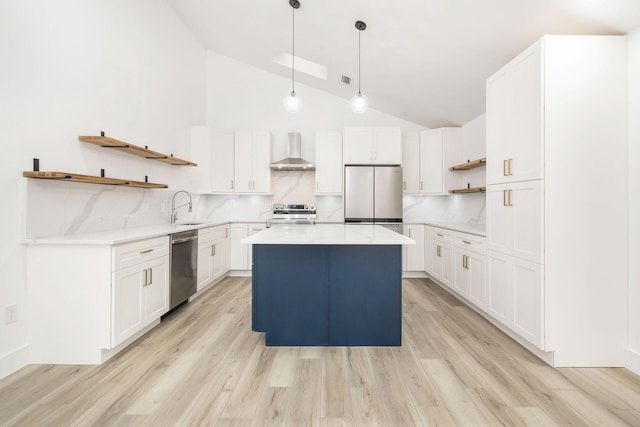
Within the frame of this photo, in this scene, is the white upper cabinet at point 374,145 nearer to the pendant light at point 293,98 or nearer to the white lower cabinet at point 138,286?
the pendant light at point 293,98

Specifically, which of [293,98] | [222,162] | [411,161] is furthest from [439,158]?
[222,162]

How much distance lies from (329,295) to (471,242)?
6.06 feet

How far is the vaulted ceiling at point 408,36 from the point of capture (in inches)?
91.0

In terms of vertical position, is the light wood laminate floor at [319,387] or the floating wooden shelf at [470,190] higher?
the floating wooden shelf at [470,190]

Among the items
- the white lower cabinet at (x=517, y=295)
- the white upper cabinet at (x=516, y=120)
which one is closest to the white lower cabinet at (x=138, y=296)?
the white lower cabinet at (x=517, y=295)

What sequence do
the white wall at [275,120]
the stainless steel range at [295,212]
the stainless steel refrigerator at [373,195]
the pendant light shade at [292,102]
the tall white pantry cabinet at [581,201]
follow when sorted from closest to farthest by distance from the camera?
the tall white pantry cabinet at [581,201] → the pendant light shade at [292,102] → the stainless steel refrigerator at [373,195] → the stainless steel range at [295,212] → the white wall at [275,120]

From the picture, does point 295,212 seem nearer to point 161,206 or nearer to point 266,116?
point 266,116

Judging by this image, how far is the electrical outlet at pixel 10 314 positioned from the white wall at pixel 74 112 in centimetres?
3

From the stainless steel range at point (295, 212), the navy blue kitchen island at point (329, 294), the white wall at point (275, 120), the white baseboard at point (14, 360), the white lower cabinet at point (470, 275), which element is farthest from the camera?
the white wall at point (275, 120)

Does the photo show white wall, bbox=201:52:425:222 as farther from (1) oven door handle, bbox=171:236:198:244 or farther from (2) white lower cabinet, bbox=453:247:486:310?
(2) white lower cabinet, bbox=453:247:486:310

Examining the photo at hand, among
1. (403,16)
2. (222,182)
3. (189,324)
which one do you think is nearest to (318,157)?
(222,182)

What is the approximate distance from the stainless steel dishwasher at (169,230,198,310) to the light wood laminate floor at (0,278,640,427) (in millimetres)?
Answer: 562

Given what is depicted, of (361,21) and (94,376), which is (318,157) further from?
(94,376)

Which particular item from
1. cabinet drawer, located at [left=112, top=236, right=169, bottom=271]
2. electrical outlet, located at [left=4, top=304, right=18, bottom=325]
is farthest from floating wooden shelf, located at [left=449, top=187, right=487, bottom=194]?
electrical outlet, located at [left=4, top=304, right=18, bottom=325]
